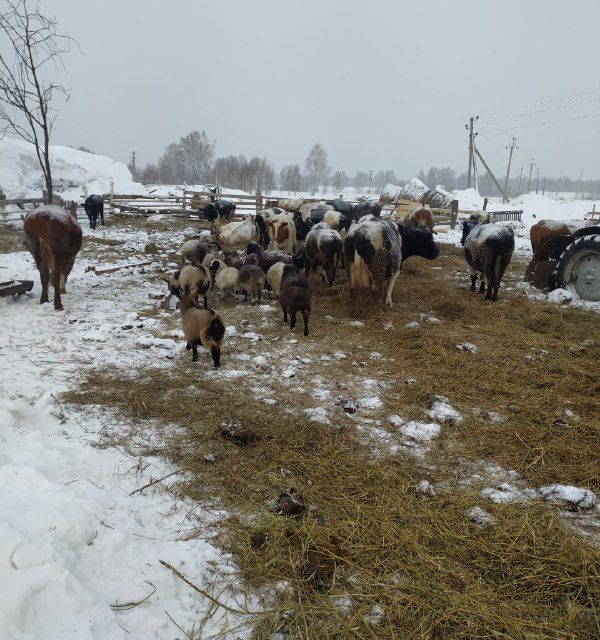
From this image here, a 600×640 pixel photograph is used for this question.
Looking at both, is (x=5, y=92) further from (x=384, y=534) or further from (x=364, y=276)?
(x=384, y=534)

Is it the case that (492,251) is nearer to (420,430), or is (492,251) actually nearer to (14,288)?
(420,430)

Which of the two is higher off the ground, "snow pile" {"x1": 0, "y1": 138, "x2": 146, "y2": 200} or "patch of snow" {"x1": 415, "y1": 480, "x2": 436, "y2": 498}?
"snow pile" {"x1": 0, "y1": 138, "x2": 146, "y2": 200}

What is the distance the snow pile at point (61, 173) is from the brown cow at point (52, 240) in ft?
88.4

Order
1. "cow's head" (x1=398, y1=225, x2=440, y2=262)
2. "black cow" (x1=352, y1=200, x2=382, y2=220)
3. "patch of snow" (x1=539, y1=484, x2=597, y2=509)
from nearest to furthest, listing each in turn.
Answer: "patch of snow" (x1=539, y1=484, x2=597, y2=509)
"cow's head" (x1=398, y1=225, x2=440, y2=262)
"black cow" (x1=352, y1=200, x2=382, y2=220)

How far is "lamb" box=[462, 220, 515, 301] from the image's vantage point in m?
9.21

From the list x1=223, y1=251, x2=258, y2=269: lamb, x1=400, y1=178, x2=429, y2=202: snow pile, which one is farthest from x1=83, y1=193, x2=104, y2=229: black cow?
x1=400, y1=178, x2=429, y2=202: snow pile

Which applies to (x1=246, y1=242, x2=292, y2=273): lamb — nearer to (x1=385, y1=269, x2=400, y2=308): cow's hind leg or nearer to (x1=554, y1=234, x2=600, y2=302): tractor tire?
(x1=385, y1=269, x2=400, y2=308): cow's hind leg

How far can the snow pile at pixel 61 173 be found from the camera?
109 ft

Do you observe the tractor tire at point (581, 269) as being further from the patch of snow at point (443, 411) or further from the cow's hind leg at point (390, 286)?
the patch of snow at point (443, 411)

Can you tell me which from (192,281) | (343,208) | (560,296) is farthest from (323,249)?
(343,208)

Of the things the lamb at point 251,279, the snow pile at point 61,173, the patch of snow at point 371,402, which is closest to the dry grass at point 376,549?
the patch of snow at point 371,402

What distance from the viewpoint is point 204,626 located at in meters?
2.46

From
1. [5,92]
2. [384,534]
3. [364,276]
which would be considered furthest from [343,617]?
[5,92]

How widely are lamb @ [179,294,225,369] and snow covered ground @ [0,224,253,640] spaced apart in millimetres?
1504
